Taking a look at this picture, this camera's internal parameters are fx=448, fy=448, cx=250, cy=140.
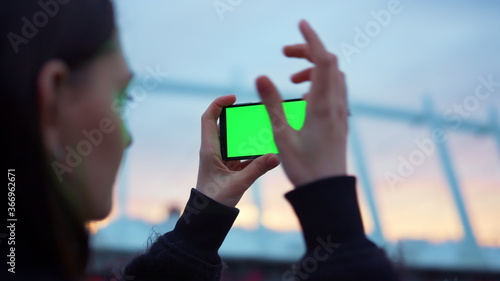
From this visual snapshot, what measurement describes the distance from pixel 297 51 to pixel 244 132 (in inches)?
11.1

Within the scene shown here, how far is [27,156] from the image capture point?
0.42 m

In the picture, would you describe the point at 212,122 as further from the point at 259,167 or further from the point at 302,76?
the point at 302,76

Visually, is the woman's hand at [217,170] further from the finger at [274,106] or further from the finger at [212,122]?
the finger at [274,106]

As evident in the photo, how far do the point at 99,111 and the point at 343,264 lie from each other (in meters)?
0.29

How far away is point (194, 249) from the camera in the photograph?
2.38 feet

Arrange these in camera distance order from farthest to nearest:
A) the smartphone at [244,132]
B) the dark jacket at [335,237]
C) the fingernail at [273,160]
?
the smartphone at [244,132] → the fingernail at [273,160] → the dark jacket at [335,237]

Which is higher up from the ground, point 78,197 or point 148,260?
point 78,197

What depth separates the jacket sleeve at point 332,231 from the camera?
409 mm

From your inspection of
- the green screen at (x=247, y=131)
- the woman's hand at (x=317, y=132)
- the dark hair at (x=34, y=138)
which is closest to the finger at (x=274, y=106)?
the woman's hand at (x=317, y=132)

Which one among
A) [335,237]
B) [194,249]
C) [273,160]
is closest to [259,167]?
[273,160]

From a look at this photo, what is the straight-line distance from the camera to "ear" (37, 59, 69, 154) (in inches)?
16.1

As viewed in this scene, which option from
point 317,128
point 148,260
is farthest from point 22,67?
point 148,260

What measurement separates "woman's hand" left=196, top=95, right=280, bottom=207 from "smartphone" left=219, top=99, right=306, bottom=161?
0.02 metres

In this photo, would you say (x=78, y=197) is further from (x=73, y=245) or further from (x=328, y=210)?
(x=328, y=210)
